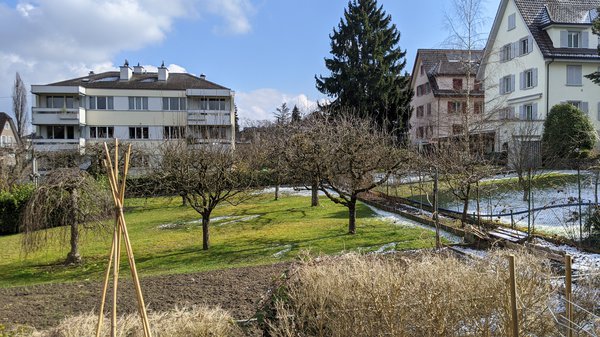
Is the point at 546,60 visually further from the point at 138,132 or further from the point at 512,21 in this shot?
the point at 138,132

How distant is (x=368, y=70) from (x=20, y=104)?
54.0 metres

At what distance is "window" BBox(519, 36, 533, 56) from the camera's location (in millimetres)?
32847

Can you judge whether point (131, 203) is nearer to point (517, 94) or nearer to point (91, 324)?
point (91, 324)

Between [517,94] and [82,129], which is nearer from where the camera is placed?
[517,94]

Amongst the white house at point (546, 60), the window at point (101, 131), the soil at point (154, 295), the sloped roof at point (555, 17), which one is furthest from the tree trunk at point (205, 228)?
the window at point (101, 131)

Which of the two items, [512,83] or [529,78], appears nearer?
[529,78]

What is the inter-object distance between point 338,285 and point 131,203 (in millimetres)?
24963

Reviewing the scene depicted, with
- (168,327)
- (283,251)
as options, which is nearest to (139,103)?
(283,251)

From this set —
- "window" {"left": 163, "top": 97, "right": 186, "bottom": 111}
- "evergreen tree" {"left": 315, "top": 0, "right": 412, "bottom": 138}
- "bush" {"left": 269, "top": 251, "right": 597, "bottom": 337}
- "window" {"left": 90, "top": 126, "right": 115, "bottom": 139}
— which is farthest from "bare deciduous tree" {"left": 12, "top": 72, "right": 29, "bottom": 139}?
"bush" {"left": 269, "top": 251, "right": 597, "bottom": 337}

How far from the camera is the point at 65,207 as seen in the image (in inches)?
464

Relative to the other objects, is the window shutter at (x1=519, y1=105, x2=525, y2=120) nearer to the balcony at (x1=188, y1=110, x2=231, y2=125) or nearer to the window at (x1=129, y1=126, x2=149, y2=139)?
the balcony at (x1=188, y1=110, x2=231, y2=125)

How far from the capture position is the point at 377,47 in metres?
36.9

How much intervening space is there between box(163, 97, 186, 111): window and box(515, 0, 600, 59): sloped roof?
29.6 meters

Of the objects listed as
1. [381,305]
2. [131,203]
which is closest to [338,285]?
[381,305]
